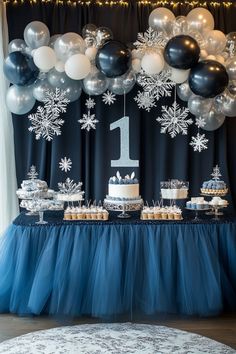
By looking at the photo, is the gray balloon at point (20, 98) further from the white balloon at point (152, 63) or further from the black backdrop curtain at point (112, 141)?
the white balloon at point (152, 63)

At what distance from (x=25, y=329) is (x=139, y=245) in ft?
3.17

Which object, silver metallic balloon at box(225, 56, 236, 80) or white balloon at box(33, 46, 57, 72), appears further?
silver metallic balloon at box(225, 56, 236, 80)

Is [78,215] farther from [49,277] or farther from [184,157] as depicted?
[184,157]

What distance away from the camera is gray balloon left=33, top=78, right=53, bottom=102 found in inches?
132

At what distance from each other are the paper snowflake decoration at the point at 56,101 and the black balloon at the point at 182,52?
0.92 meters

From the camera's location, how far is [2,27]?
12.1ft

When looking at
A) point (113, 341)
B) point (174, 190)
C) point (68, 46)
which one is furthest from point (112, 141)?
point (113, 341)

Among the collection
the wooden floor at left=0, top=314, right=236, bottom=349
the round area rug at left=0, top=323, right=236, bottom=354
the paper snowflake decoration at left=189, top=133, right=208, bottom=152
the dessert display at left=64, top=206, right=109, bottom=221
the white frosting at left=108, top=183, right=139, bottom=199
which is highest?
the paper snowflake decoration at left=189, top=133, right=208, bottom=152

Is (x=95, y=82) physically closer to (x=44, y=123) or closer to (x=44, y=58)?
(x=44, y=58)

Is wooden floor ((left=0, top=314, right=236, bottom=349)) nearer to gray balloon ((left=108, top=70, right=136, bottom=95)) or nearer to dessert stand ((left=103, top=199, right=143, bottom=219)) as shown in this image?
dessert stand ((left=103, top=199, right=143, bottom=219))

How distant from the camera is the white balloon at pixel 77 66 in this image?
123 inches

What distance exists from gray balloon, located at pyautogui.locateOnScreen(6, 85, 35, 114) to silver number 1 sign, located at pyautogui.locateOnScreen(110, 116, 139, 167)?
0.82m

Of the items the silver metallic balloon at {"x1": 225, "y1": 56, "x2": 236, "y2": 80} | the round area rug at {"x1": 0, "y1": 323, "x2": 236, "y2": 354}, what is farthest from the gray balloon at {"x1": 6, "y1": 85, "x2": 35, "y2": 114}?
the round area rug at {"x1": 0, "y1": 323, "x2": 236, "y2": 354}

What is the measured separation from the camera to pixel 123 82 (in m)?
3.39
